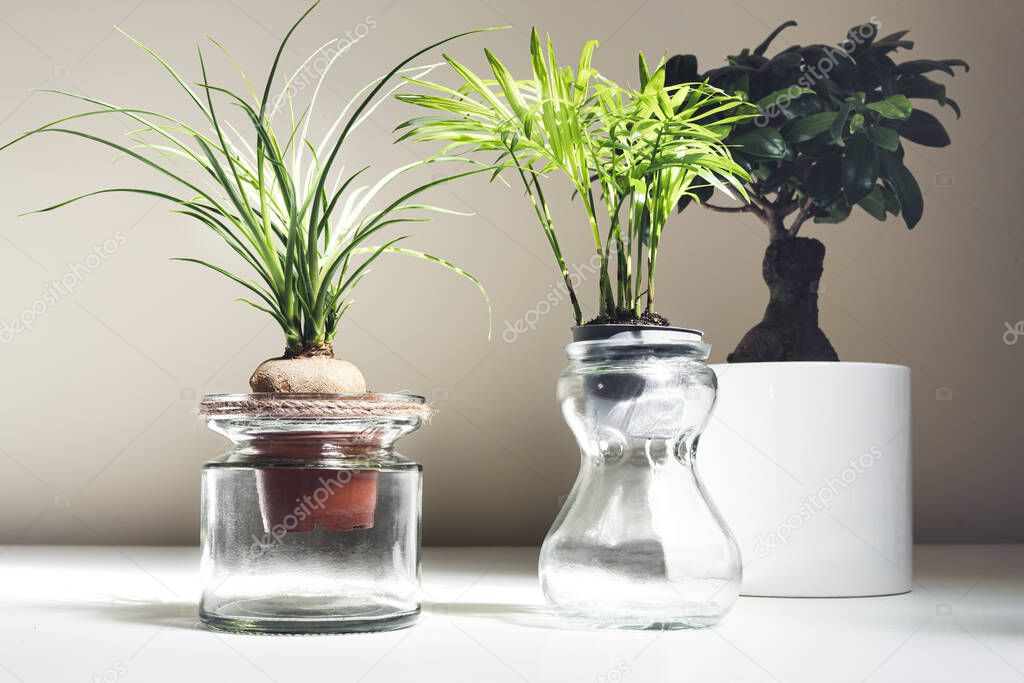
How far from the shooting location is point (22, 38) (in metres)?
1.48

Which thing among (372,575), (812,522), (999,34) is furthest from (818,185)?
(999,34)

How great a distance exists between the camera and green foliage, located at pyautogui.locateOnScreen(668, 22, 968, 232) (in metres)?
0.99

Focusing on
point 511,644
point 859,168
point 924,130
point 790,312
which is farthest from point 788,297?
point 511,644

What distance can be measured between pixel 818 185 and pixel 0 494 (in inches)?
46.6

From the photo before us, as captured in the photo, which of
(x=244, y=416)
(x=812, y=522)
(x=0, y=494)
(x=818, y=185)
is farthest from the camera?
(x=0, y=494)

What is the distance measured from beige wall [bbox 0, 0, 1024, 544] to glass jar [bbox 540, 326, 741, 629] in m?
0.72

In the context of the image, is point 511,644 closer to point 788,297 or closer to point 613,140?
point 613,140

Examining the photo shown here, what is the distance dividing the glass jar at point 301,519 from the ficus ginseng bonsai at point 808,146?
454mm

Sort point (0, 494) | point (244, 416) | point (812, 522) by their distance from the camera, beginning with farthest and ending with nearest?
1. point (0, 494)
2. point (812, 522)
3. point (244, 416)

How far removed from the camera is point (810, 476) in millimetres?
922

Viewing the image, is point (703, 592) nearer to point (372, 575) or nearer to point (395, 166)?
point (372, 575)

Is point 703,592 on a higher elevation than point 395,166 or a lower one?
lower

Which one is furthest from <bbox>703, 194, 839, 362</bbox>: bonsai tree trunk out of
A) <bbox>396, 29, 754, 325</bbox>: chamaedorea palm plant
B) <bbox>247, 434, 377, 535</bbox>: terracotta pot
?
<bbox>247, 434, 377, 535</bbox>: terracotta pot

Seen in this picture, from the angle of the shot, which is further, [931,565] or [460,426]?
[460,426]
